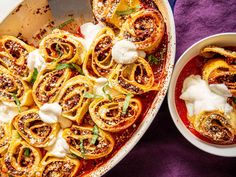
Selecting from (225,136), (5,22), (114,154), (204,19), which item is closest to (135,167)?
(114,154)

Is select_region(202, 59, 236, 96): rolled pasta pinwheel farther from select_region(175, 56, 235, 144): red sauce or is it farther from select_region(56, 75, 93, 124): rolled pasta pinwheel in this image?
select_region(56, 75, 93, 124): rolled pasta pinwheel

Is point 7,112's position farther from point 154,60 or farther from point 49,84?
point 154,60

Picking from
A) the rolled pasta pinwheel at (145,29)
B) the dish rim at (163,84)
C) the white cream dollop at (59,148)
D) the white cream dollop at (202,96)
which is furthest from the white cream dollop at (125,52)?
the white cream dollop at (59,148)

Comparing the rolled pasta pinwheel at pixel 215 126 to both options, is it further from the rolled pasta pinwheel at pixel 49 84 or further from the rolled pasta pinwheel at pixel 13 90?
the rolled pasta pinwheel at pixel 13 90

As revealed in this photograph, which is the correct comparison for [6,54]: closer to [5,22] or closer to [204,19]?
[5,22]

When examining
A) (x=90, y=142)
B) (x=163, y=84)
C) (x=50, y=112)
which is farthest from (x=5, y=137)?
(x=163, y=84)

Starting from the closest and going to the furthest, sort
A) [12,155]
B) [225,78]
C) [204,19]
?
[225,78] → [12,155] → [204,19]
